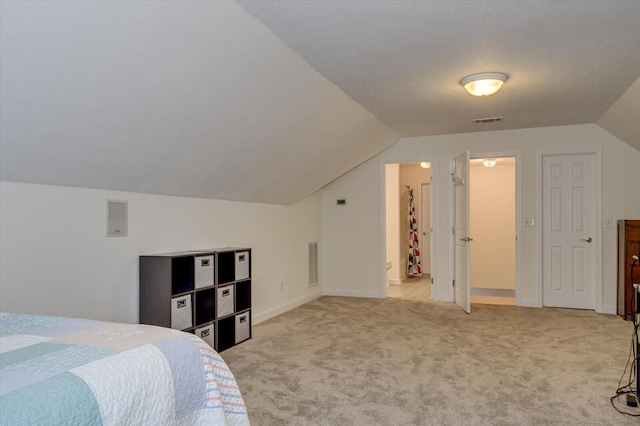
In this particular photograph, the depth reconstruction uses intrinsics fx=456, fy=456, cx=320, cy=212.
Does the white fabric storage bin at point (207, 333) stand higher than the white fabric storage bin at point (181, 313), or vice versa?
the white fabric storage bin at point (181, 313)

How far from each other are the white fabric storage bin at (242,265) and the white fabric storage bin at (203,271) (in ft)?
Result: 1.35

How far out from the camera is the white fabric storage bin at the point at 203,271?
363cm

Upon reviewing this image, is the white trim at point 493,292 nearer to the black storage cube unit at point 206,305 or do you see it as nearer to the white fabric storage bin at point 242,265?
the white fabric storage bin at point 242,265

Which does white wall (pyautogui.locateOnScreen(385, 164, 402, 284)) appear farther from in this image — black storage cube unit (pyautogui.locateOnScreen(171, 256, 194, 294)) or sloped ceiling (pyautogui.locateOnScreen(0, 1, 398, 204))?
black storage cube unit (pyautogui.locateOnScreen(171, 256, 194, 294))

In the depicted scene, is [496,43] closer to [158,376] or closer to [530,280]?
[158,376]

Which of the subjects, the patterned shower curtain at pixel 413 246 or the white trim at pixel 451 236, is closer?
the white trim at pixel 451 236

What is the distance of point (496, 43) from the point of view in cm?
310

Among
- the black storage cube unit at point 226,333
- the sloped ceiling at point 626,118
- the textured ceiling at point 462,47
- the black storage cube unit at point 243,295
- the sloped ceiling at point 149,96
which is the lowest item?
the black storage cube unit at point 226,333

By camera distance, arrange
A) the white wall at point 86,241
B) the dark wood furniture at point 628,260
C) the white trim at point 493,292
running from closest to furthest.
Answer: the white wall at point 86,241 → the dark wood furniture at point 628,260 → the white trim at point 493,292

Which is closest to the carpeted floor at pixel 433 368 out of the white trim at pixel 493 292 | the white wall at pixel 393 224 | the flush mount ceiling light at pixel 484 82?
the white trim at pixel 493 292

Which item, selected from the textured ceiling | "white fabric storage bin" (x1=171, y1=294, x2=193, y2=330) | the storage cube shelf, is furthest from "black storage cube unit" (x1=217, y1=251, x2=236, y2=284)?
the textured ceiling

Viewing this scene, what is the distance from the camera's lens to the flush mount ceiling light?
3.73 metres

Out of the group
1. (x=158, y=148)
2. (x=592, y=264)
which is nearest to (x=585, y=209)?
(x=592, y=264)

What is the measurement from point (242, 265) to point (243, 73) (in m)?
1.91
